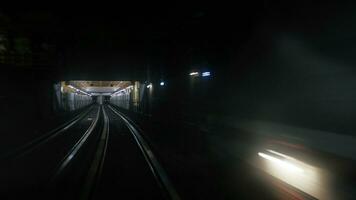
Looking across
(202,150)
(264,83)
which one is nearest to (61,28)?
(202,150)

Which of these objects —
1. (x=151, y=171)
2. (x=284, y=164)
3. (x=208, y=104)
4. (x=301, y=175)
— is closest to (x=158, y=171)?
(x=151, y=171)

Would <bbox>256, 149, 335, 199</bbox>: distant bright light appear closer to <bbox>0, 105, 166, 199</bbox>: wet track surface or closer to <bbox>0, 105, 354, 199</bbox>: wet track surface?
<bbox>0, 105, 354, 199</bbox>: wet track surface

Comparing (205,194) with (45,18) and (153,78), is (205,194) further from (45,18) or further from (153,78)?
(153,78)

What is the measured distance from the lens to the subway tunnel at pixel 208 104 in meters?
8.52

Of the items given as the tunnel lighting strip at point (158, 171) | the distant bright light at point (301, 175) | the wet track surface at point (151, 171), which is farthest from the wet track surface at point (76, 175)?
the distant bright light at point (301, 175)

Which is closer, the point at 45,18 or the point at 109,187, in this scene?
the point at 109,187

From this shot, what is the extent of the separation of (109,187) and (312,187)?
464 centimetres

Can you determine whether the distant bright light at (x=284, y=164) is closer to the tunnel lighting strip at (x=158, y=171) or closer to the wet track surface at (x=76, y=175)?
the tunnel lighting strip at (x=158, y=171)

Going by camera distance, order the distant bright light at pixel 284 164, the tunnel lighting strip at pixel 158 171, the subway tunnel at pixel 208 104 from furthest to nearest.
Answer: the tunnel lighting strip at pixel 158 171 → the subway tunnel at pixel 208 104 → the distant bright light at pixel 284 164

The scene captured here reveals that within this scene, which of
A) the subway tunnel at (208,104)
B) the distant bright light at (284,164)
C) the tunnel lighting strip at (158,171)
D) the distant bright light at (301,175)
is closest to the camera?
the distant bright light at (301,175)

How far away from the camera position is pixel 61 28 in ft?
60.4

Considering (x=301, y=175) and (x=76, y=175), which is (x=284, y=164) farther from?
(x=76, y=175)

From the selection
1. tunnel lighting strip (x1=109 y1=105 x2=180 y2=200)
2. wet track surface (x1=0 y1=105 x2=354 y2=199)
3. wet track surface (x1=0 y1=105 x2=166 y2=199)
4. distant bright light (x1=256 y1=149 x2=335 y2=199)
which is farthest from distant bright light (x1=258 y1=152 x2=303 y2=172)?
wet track surface (x1=0 y1=105 x2=166 y2=199)

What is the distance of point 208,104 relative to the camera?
17.5 m
